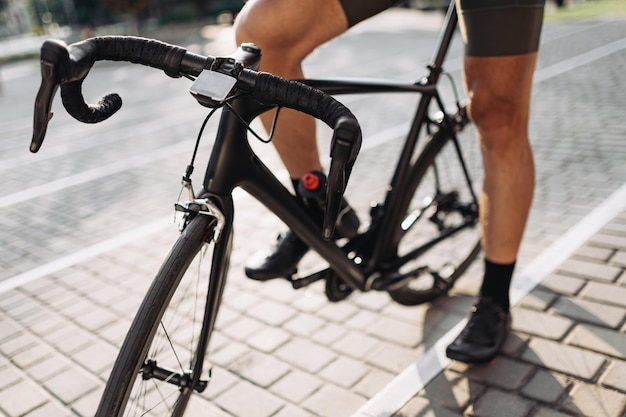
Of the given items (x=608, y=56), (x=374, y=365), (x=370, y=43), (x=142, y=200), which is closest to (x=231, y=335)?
(x=374, y=365)

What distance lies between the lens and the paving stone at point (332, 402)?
2.41 meters

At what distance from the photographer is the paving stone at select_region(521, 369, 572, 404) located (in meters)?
2.33

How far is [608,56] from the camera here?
30.4ft

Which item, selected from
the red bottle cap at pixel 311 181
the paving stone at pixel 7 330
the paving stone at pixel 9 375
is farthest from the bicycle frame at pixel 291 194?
the paving stone at pixel 7 330

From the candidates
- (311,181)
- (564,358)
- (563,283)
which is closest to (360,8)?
(311,181)

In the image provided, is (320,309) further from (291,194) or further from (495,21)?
(495,21)

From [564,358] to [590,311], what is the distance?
0.39 metres

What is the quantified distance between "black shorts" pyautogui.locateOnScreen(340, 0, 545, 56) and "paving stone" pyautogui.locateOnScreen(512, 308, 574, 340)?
1139 mm

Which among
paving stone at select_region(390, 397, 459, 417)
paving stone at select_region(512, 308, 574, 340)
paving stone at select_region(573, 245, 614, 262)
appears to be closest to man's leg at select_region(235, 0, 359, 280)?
paving stone at select_region(390, 397, 459, 417)

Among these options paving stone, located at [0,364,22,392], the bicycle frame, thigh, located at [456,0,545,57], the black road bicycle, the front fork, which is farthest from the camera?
paving stone, located at [0,364,22,392]

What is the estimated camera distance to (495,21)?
221 cm

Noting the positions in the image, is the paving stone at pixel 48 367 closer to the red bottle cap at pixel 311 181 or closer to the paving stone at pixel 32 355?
the paving stone at pixel 32 355

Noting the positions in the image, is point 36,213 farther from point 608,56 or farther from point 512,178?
point 608,56

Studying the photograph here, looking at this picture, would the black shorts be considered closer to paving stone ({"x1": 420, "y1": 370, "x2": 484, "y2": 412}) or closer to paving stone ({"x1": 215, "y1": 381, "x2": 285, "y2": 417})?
paving stone ({"x1": 420, "y1": 370, "x2": 484, "y2": 412})
